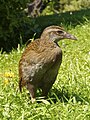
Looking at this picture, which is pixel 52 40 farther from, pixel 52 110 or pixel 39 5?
pixel 39 5

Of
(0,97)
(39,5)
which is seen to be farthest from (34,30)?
(39,5)

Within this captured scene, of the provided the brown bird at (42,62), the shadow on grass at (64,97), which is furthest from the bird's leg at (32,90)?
the shadow on grass at (64,97)

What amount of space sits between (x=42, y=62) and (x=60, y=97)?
2.61 feet

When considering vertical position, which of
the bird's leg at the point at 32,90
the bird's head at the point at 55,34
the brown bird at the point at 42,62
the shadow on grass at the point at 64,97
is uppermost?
the bird's head at the point at 55,34

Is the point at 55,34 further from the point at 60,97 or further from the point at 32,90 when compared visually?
the point at 60,97

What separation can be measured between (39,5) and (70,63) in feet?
63.4

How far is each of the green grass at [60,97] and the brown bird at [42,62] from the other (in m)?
0.19

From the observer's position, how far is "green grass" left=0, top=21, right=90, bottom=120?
5016 mm

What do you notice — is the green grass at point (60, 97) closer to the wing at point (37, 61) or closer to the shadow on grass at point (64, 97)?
the shadow on grass at point (64, 97)

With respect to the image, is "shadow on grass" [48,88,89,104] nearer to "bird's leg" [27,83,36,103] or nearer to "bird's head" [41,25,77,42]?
"bird's leg" [27,83,36,103]

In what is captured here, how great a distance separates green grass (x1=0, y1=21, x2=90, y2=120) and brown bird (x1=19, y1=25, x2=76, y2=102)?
195 mm

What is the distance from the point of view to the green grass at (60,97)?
16.5 feet

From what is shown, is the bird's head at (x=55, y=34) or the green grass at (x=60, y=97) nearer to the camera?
the green grass at (x=60, y=97)

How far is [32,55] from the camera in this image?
551 centimetres
